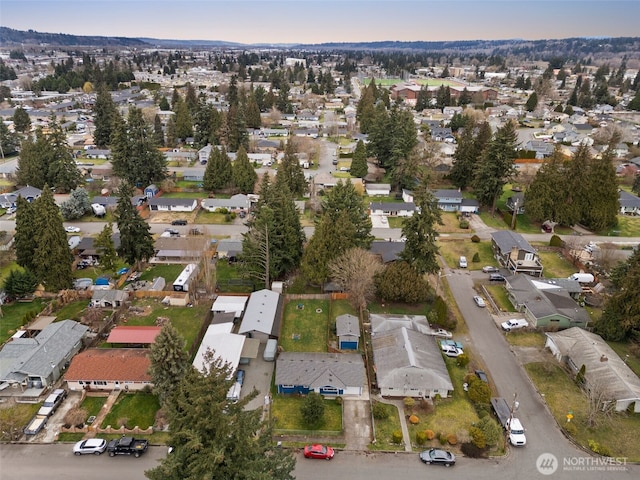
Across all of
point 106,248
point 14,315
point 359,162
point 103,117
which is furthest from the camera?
point 103,117

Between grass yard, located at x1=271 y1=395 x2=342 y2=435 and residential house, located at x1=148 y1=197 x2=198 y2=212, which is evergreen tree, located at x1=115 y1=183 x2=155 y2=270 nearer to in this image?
residential house, located at x1=148 y1=197 x2=198 y2=212

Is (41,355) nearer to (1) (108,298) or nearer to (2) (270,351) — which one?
(1) (108,298)

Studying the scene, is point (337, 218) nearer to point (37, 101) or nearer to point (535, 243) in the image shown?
point (535, 243)

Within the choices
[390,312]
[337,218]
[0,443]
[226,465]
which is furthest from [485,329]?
[0,443]

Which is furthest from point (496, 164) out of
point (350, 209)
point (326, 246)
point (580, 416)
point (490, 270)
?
point (580, 416)

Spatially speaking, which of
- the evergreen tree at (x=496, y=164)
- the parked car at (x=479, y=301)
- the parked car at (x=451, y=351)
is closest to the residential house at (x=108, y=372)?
the parked car at (x=451, y=351)

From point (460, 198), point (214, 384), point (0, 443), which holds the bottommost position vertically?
point (0, 443)

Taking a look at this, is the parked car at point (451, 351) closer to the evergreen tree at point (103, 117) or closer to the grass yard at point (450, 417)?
the grass yard at point (450, 417)
